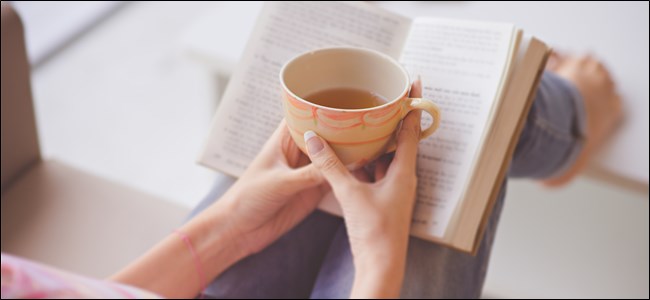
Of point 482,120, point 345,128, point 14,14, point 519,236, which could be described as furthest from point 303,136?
point 519,236

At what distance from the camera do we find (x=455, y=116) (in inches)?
25.0

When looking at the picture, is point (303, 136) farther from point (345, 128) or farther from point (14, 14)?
point (14, 14)

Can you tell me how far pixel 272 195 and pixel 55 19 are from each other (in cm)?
125

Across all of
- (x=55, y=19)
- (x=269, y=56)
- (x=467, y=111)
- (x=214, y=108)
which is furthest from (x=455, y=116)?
(x=55, y=19)

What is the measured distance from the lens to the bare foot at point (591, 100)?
0.91 meters

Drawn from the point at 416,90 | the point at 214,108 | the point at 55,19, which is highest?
the point at 416,90

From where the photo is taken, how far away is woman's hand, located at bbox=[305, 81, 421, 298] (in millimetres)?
508

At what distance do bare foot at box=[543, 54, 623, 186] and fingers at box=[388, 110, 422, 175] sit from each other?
465 millimetres

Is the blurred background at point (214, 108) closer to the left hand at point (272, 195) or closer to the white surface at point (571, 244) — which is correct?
the white surface at point (571, 244)

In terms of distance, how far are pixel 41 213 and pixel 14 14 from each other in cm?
26

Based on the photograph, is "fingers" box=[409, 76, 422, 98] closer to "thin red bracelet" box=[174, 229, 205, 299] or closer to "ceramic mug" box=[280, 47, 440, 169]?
"ceramic mug" box=[280, 47, 440, 169]

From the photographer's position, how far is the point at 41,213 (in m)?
0.79

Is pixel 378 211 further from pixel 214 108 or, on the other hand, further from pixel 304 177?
pixel 214 108

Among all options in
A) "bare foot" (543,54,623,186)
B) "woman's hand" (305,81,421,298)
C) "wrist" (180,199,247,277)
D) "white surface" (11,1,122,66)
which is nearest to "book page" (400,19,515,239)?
"woman's hand" (305,81,421,298)
